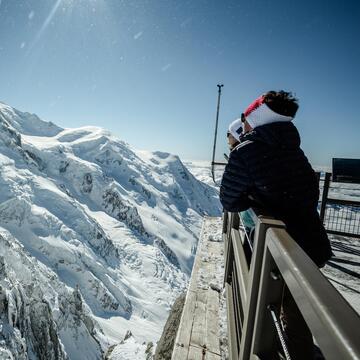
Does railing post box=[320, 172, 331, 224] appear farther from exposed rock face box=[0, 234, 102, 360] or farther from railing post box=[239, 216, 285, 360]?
exposed rock face box=[0, 234, 102, 360]

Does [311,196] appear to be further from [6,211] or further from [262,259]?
[6,211]

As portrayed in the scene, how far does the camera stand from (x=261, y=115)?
2.40 m

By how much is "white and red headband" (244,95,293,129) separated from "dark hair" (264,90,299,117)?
0.03m

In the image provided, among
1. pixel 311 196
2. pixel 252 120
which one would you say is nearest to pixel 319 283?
pixel 311 196

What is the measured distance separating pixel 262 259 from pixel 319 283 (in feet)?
2.84

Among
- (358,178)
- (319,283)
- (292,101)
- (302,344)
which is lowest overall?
(302,344)

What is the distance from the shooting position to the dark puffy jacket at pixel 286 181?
7.21 feet

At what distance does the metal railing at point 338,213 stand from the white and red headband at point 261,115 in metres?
4.53

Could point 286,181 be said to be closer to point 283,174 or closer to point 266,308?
point 283,174

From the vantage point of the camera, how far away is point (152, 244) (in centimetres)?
19475

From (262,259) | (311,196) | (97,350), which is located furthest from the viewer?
(97,350)

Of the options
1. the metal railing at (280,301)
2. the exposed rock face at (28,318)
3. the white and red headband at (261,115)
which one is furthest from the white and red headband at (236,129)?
the exposed rock face at (28,318)

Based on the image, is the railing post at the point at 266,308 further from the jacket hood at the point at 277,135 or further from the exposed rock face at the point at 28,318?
the exposed rock face at the point at 28,318

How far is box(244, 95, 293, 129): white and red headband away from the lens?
2.36 meters
